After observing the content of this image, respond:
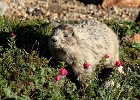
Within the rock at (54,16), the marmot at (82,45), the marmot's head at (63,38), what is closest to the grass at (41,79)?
the marmot at (82,45)

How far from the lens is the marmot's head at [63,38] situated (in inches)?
247

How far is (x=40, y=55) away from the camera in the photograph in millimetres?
7336

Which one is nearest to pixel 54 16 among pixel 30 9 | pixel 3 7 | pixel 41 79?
pixel 30 9

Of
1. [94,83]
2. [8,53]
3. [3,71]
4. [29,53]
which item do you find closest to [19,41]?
[29,53]

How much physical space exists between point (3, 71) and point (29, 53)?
113cm

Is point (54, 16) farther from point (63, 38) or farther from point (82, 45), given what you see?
point (63, 38)

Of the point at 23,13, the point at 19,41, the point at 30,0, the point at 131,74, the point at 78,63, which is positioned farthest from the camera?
the point at 30,0

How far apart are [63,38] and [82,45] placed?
0.49 metres

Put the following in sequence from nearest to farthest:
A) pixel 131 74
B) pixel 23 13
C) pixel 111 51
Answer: pixel 131 74 < pixel 111 51 < pixel 23 13

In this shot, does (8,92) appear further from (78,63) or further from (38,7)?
(38,7)

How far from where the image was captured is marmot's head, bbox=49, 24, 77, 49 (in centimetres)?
628

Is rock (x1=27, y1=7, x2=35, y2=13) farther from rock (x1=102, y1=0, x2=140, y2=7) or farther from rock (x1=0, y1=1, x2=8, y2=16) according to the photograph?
rock (x1=102, y1=0, x2=140, y2=7)

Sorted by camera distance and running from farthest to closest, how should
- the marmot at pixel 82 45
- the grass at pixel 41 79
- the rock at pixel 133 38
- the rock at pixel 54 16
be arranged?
the rock at pixel 54 16 < the rock at pixel 133 38 < the marmot at pixel 82 45 < the grass at pixel 41 79

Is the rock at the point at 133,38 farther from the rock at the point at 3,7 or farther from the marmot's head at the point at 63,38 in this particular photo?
the rock at the point at 3,7
